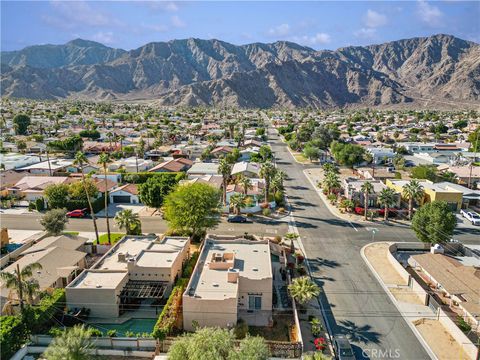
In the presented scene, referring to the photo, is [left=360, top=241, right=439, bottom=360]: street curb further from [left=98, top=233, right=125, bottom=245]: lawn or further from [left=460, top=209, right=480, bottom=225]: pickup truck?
[left=98, top=233, right=125, bottom=245]: lawn

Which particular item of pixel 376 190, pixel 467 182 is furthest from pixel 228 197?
pixel 467 182

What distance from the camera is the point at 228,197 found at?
186 ft

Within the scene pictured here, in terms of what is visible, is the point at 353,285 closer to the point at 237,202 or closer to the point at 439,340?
the point at 439,340

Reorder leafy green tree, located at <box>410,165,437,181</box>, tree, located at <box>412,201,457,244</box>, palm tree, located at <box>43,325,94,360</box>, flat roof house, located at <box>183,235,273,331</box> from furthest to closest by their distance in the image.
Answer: leafy green tree, located at <box>410,165,437,181</box>, tree, located at <box>412,201,457,244</box>, flat roof house, located at <box>183,235,273,331</box>, palm tree, located at <box>43,325,94,360</box>

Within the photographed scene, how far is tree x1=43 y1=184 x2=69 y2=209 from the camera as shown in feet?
174

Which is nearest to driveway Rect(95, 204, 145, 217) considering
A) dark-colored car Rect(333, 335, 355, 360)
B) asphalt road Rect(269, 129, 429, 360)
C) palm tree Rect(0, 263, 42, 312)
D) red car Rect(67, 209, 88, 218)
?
→ red car Rect(67, 209, 88, 218)

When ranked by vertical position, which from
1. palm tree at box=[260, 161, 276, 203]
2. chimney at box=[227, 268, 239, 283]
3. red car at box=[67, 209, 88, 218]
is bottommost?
red car at box=[67, 209, 88, 218]

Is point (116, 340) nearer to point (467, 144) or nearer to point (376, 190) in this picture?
point (376, 190)

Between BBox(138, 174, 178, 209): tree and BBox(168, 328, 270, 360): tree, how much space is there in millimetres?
32200

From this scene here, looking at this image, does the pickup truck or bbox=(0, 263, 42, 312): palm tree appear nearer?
bbox=(0, 263, 42, 312): palm tree

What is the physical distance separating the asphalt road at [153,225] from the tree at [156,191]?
2.33 m

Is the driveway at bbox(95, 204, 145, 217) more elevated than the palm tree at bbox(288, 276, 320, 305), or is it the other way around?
the palm tree at bbox(288, 276, 320, 305)

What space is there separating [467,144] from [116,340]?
11584 cm

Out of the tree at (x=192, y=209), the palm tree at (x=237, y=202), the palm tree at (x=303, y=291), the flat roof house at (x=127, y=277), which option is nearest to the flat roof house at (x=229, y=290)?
the palm tree at (x=303, y=291)
